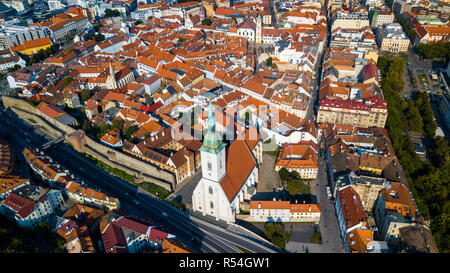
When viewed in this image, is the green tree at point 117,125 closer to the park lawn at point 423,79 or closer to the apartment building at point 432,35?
the park lawn at point 423,79

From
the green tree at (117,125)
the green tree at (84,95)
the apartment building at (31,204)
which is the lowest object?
the apartment building at (31,204)

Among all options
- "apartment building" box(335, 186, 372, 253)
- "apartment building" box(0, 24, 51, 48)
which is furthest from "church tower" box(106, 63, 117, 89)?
"apartment building" box(335, 186, 372, 253)

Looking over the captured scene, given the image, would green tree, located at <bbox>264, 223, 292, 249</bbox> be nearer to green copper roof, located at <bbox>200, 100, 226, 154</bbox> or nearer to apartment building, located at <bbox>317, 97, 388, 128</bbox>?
green copper roof, located at <bbox>200, 100, 226, 154</bbox>

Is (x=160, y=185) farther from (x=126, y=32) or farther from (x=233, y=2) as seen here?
(x=233, y=2)

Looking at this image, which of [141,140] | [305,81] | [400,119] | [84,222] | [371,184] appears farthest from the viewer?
[305,81]

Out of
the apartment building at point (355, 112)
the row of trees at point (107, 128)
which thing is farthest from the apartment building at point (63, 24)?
the apartment building at point (355, 112)

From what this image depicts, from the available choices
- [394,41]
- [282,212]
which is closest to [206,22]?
[394,41]

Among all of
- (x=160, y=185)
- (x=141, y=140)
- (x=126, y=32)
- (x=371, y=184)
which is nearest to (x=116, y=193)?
(x=160, y=185)
